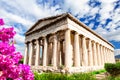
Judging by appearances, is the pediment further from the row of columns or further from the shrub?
the shrub

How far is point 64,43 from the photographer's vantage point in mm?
36000

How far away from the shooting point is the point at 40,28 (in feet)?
119

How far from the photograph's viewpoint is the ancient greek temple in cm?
2852

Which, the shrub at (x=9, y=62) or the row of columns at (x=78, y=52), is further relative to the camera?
the row of columns at (x=78, y=52)

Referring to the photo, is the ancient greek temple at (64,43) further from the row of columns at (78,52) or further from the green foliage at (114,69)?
the green foliage at (114,69)

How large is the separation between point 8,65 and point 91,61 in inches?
1341

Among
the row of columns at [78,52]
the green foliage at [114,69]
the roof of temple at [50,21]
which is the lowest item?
the green foliage at [114,69]

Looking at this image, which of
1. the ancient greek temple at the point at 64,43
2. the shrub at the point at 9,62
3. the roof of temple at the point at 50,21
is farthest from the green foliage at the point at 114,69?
the shrub at the point at 9,62

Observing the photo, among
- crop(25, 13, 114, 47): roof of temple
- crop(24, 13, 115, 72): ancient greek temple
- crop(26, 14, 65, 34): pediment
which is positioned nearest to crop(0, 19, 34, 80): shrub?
crop(24, 13, 115, 72): ancient greek temple

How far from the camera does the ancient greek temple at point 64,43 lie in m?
28.5

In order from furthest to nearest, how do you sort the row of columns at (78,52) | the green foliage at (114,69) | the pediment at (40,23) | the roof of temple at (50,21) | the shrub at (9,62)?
the pediment at (40,23) < the roof of temple at (50,21) < the row of columns at (78,52) < the green foliage at (114,69) < the shrub at (9,62)

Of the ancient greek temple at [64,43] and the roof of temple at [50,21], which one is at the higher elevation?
the roof of temple at [50,21]

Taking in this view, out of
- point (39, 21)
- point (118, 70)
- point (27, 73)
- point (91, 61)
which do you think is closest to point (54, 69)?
point (118, 70)

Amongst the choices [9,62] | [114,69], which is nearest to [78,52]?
[114,69]
